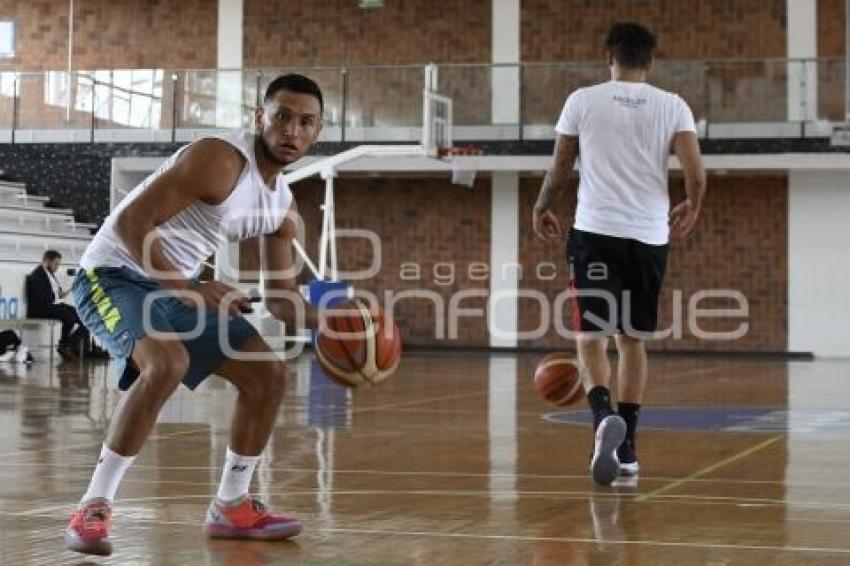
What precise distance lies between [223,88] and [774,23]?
8.61 metres

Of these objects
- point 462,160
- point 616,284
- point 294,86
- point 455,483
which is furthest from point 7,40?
point 294,86

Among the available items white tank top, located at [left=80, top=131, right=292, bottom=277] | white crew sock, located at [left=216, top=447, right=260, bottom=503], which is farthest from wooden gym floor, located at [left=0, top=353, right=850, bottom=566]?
white tank top, located at [left=80, top=131, right=292, bottom=277]

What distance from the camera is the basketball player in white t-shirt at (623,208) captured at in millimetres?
5762

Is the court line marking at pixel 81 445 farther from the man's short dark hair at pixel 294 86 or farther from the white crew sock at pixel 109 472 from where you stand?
the man's short dark hair at pixel 294 86

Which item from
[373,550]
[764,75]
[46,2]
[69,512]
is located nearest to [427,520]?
[373,550]

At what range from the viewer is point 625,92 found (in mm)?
5863

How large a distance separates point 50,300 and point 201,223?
534 inches

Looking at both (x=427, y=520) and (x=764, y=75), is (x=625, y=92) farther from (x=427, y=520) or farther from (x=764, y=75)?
(x=764, y=75)

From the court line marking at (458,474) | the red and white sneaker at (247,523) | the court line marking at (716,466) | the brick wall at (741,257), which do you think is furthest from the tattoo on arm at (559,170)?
the brick wall at (741,257)

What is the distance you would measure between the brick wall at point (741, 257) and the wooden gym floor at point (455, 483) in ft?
40.0

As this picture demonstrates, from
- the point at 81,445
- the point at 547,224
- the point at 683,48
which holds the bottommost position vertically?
the point at 81,445

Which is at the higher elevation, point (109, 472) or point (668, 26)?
point (668, 26)

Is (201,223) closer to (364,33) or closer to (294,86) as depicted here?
(294,86)

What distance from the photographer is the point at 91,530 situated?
3814 millimetres
